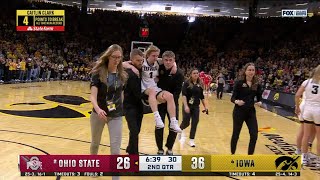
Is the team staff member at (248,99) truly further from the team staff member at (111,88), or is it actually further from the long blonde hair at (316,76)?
the team staff member at (111,88)

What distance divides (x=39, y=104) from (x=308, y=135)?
30.4 feet

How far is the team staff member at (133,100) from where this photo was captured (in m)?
5.34

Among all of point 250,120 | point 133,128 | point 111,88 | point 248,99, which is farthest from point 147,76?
point 250,120

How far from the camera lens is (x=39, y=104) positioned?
13000mm

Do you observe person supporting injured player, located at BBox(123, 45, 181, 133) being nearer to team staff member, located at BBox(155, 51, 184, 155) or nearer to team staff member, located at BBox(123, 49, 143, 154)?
team staff member, located at BBox(123, 49, 143, 154)

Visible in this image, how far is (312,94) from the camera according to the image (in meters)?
6.30

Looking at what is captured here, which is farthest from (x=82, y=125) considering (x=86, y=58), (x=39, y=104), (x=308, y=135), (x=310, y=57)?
(x=86, y=58)

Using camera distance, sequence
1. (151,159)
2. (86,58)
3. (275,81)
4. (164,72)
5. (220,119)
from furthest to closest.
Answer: (86,58)
(275,81)
(220,119)
(164,72)
(151,159)

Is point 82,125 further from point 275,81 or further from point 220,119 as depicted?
point 275,81

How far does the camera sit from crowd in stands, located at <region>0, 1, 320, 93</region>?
82.1ft
